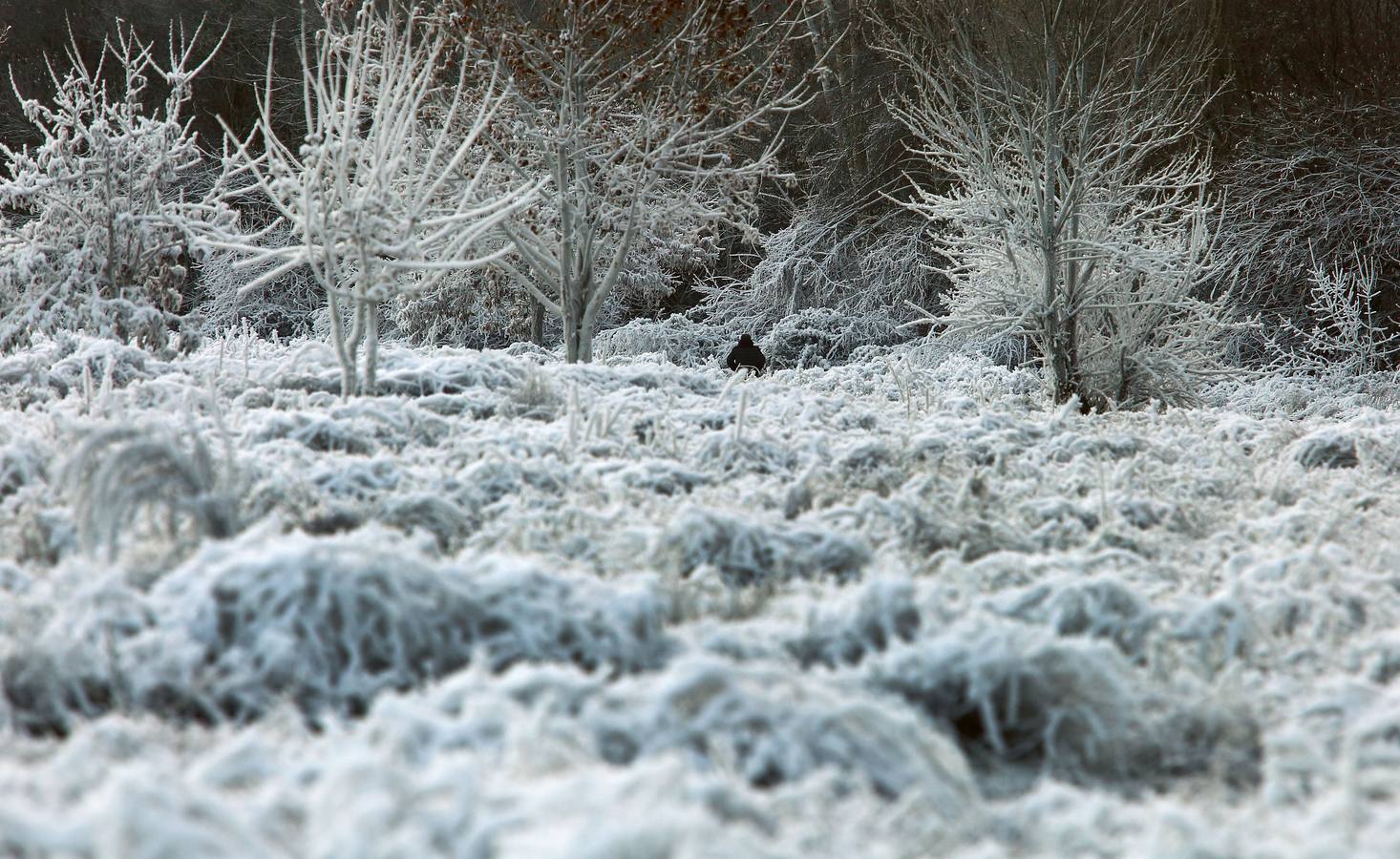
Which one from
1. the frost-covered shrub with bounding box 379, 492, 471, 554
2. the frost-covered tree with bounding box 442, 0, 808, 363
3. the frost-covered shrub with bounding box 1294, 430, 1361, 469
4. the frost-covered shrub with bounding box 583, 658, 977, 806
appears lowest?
the frost-covered shrub with bounding box 1294, 430, 1361, 469

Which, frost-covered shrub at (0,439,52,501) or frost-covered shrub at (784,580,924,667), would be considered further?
frost-covered shrub at (0,439,52,501)

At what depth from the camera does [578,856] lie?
150 centimetres

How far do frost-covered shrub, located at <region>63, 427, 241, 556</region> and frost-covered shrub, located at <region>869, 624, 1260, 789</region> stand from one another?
1.75m

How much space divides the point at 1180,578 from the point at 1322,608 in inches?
18.7

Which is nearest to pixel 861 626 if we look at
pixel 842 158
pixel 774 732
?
pixel 774 732

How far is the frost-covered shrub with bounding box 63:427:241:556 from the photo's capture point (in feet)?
9.23

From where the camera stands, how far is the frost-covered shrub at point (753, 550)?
126 inches

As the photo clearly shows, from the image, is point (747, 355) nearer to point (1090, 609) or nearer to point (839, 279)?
point (839, 279)

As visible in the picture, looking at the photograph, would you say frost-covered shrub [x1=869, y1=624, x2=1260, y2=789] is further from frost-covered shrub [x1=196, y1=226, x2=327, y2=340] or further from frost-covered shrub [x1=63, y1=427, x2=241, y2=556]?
frost-covered shrub [x1=196, y1=226, x2=327, y2=340]

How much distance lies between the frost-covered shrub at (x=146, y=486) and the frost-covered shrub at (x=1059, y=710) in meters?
1.75

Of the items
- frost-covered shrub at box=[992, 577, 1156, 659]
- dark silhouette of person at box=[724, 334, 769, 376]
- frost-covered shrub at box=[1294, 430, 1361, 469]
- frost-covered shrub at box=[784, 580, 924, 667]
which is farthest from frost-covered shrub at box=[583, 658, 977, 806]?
dark silhouette of person at box=[724, 334, 769, 376]

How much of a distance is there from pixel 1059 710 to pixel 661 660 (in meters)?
0.77

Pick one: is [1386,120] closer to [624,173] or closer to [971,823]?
[624,173]

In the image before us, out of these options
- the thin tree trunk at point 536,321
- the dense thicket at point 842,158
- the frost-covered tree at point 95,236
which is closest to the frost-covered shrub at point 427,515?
the dense thicket at point 842,158
